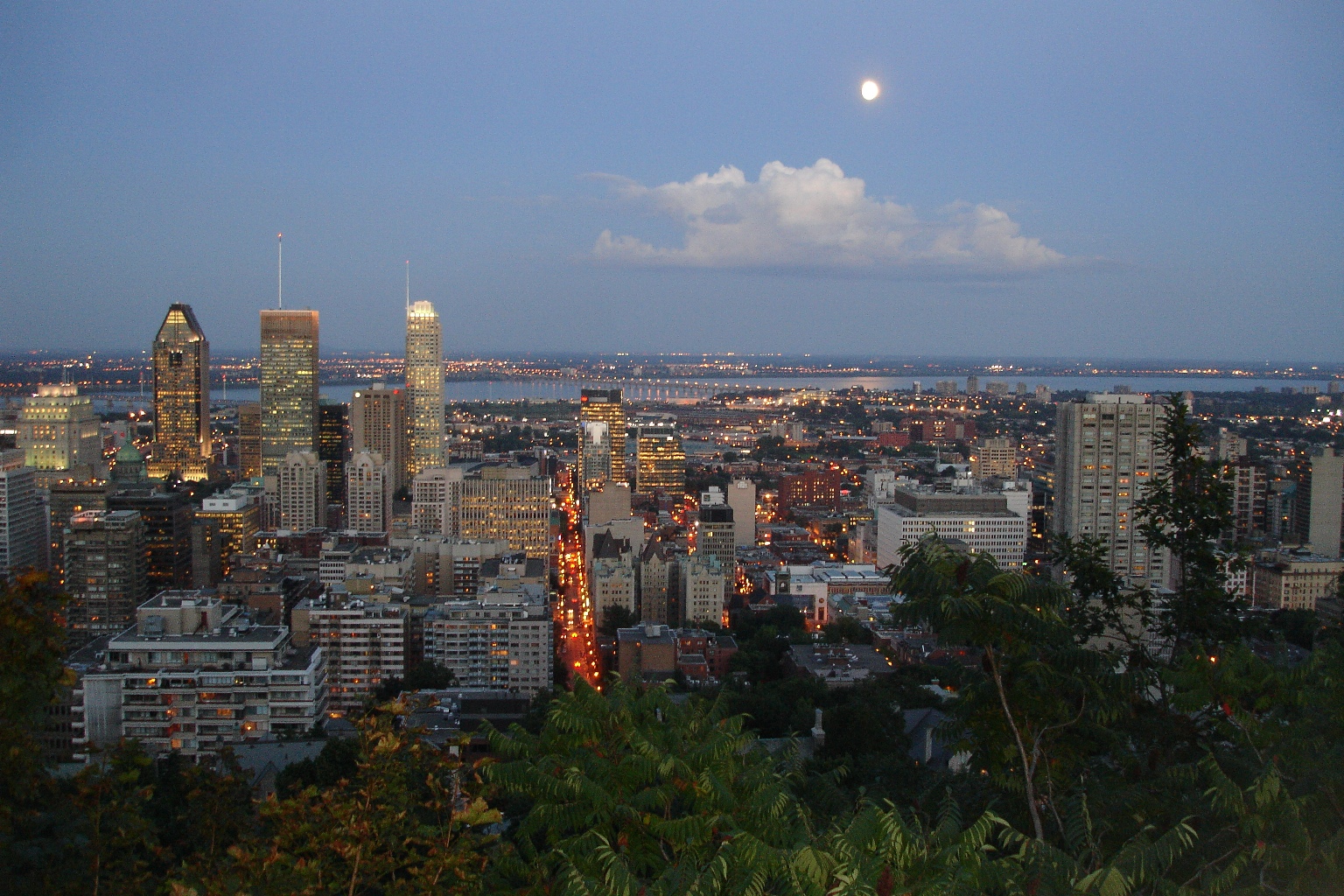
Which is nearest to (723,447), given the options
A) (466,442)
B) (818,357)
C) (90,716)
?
(466,442)

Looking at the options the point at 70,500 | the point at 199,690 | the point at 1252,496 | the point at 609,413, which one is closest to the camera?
the point at 199,690

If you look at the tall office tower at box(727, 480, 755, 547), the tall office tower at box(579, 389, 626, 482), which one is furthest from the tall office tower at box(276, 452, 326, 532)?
the tall office tower at box(579, 389, 626, 482)

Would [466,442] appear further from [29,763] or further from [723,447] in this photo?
[29,763]

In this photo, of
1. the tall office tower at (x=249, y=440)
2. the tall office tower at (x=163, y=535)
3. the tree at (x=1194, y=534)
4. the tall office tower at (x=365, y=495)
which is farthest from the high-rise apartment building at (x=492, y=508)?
the tree at (x=1194, y=534)

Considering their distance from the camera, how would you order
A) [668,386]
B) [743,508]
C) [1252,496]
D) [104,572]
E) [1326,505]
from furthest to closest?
[668,386] < [743,508] < [1252,496] < [1326,505] < [104,572]

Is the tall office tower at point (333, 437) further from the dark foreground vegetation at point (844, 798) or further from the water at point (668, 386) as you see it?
the dark foreground vegetation at point (844, 798)

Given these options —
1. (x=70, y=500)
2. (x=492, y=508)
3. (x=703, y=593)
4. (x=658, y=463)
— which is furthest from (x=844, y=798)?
(x=658, y=463)

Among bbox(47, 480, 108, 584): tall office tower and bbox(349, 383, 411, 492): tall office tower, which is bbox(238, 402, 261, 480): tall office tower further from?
bbox(47, 480, 108, 584): tall office tower

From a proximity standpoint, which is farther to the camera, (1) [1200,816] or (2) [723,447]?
(2) [723,447]

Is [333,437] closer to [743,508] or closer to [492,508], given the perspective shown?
[492,508]
